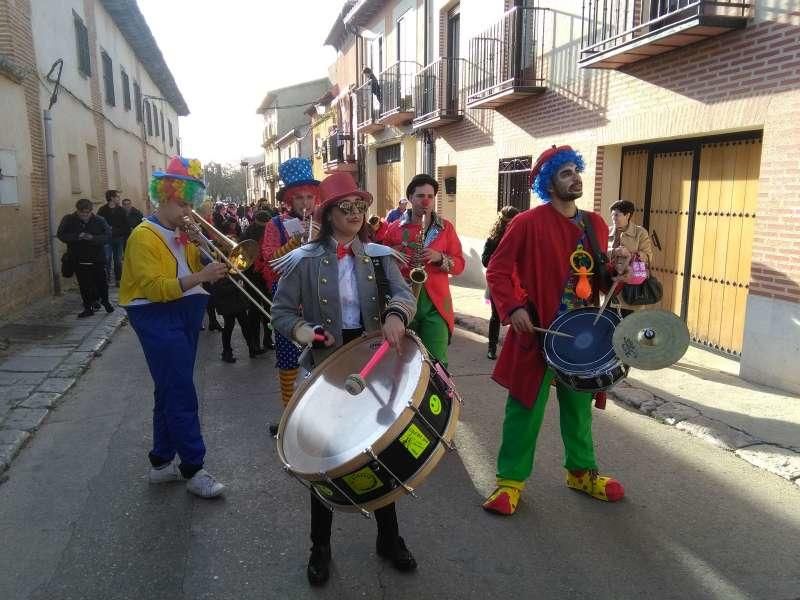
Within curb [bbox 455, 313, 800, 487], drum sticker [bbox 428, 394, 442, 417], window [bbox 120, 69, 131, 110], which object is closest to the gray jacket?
drum sticker [bbox 428, 394, 442, 417]

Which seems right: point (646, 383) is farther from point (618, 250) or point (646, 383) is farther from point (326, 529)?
point (326, 529)

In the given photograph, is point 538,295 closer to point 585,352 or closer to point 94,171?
point 585,352

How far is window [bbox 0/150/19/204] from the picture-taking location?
9108 mm

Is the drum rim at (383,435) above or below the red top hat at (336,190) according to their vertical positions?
below

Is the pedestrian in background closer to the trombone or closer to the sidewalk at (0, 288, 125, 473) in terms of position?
the trombone

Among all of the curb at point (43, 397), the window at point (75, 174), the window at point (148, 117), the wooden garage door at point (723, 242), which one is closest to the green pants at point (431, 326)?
the curb at point (43, 397)

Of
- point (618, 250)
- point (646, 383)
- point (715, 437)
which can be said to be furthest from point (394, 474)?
point (646, 383)

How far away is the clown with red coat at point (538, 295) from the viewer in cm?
339

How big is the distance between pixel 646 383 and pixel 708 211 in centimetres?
245

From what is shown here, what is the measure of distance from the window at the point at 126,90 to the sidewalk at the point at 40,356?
1053cm

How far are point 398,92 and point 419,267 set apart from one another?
1293 centimetres

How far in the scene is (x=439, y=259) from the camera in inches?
182

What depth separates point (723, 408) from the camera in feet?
17.1

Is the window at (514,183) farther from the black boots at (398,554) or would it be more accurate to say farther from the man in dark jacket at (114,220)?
the black boots at (398,554)
